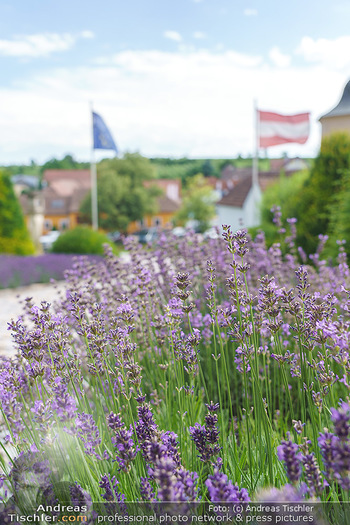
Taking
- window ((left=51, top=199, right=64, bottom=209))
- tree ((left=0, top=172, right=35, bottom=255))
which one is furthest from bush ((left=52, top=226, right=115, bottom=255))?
window ((left=51, top=199, right=64, bottom=209))

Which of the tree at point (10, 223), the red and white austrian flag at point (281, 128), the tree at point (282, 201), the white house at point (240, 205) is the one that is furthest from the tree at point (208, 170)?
the tree at point (282, 201)

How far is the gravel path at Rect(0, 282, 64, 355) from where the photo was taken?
290 inches

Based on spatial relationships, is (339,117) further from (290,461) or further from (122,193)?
(122,193)

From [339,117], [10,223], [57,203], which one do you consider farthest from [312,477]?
[57,203]

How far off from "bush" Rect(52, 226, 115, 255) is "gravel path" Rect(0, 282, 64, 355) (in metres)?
3.09

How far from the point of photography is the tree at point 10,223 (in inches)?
741

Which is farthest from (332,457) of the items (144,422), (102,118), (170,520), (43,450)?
(102,118)

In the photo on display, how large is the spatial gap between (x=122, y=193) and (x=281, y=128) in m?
24.1

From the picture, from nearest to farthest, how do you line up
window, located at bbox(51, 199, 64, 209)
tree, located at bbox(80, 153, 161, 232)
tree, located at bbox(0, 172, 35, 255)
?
tree, located at bbox(0, 172, 35, 255) < tree, located at bbox(80, 153, 161, 232) < window, located at bbox(51, 199, 64, 209)

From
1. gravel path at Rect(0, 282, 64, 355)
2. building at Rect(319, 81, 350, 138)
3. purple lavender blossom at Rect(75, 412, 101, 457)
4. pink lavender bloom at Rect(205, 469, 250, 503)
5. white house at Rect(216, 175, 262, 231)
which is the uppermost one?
building at Rect(319, 81, 350, 138)

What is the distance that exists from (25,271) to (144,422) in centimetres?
1334

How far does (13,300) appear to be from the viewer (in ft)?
39.7

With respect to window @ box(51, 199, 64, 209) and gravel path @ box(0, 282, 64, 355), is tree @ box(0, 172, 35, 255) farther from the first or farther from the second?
window @ box(51, 199, 64, 209)

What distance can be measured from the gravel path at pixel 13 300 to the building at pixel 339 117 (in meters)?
8.68
